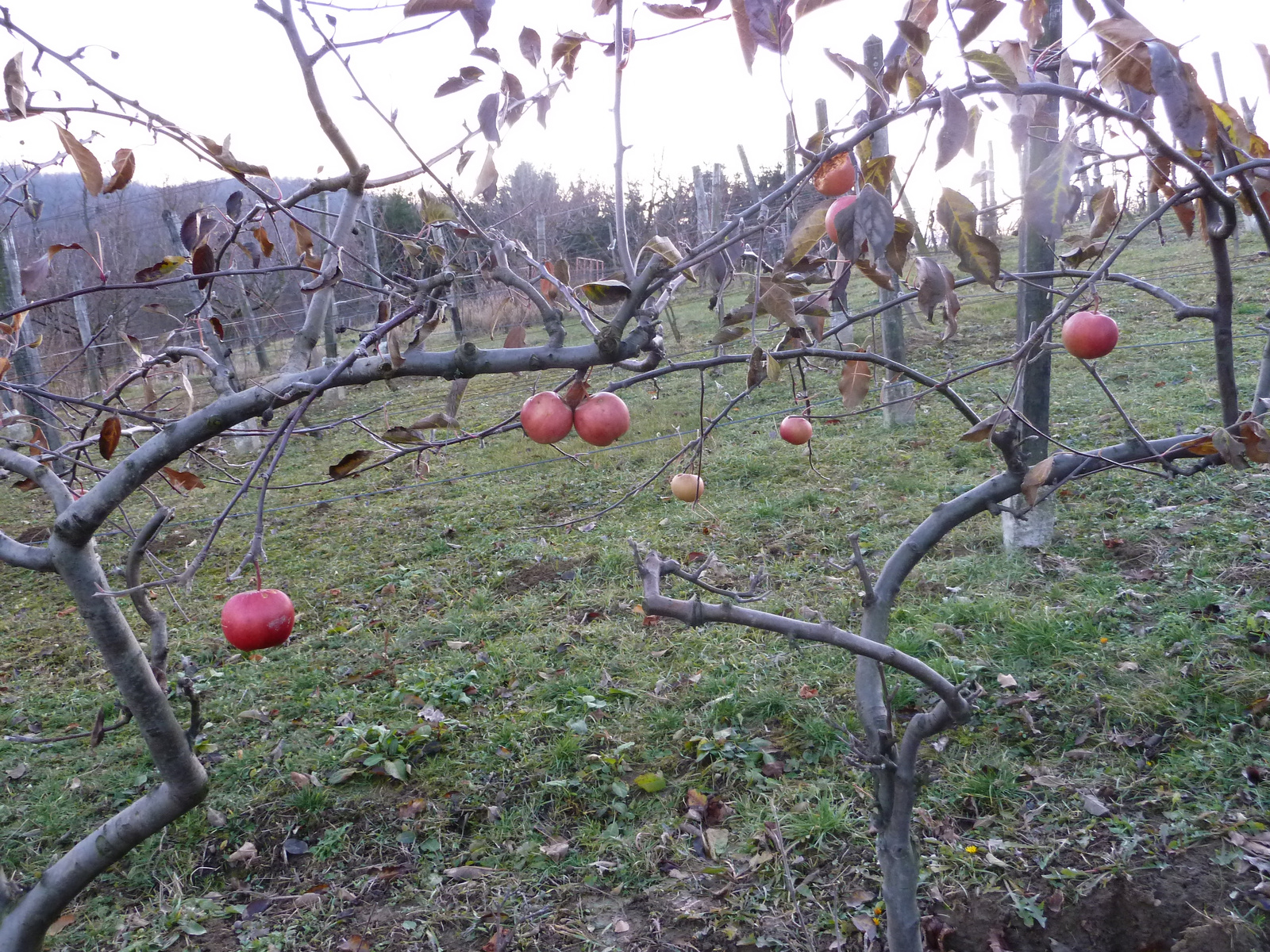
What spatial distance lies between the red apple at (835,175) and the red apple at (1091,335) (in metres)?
0.64

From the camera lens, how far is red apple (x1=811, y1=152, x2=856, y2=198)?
1.44m

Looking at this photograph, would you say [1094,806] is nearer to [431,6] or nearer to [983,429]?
[983,429]

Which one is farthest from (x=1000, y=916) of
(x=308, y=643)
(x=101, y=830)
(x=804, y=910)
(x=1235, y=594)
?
(x=308, y=643)

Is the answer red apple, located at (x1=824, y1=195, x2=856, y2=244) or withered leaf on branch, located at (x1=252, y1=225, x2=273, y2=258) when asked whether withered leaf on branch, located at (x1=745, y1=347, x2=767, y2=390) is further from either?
withered leaf on branch, located at (x1=252, y1=225, x2=273, y2=258)

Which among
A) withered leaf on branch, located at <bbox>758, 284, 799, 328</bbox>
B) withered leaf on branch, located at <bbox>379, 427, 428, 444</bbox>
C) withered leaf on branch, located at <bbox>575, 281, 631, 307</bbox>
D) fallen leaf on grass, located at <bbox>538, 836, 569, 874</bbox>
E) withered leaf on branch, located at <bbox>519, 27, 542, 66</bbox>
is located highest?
withered leaf on branch, located at <bbox>519, 27, 542, 66</bbox>

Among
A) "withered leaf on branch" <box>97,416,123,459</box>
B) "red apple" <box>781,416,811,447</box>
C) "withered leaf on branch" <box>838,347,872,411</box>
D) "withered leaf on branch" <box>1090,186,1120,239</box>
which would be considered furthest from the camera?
"red apple" <box>781,416,811,447</box>

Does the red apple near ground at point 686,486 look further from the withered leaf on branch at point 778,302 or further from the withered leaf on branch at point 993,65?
the withered leaf on branch at point 993,65

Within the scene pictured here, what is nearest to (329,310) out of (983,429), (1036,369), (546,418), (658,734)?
(546,418)

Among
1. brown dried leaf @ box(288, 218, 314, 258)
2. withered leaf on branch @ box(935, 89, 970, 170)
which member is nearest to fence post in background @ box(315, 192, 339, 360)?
brown dried leaf @ box(288, 218, 314, 258)

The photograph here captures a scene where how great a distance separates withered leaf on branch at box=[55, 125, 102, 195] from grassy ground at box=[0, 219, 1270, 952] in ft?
3.13

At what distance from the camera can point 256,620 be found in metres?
1.36

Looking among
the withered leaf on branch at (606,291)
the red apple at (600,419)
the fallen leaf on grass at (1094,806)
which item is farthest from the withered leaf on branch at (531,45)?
the fallen leaf on grass at (1094,806)

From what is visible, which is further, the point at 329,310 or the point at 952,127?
the point at 329,310

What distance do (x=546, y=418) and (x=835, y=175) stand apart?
25.4 inches
